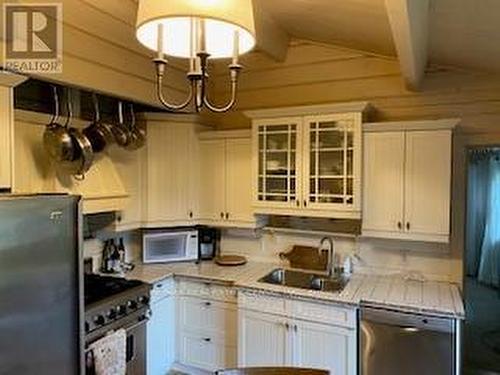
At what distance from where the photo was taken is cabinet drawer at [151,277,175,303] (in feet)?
10.8

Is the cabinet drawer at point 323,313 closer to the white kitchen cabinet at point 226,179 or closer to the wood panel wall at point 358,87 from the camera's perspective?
the white kitchen cabinet at point 226,179

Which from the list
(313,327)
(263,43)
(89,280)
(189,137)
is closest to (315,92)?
(263,43)

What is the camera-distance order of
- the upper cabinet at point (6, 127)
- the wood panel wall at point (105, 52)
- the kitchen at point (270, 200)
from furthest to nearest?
the wood panel wall at point (105, 52) → the kitchen at point (270, 200) → the upper cabinet at point (6, 127)

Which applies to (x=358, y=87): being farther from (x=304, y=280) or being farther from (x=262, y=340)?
(x=262, y=340)

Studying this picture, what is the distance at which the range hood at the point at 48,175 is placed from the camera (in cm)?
254

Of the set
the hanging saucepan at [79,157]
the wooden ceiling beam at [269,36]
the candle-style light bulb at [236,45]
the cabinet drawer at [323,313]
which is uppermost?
the wooden ceiling beam at [269,36]

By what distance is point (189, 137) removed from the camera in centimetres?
382

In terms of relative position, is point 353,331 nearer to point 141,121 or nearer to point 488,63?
point 488,63

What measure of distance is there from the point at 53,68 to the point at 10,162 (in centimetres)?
62

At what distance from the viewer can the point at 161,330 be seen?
3.40m

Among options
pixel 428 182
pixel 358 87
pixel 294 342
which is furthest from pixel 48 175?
pixel 428 182

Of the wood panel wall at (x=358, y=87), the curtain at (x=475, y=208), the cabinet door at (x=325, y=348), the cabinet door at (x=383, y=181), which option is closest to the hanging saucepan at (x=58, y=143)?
the wood panel wall at (x=358, y=87)

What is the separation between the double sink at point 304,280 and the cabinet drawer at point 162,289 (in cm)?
78

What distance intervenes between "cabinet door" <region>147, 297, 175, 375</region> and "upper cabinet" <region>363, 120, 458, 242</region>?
1.72m
